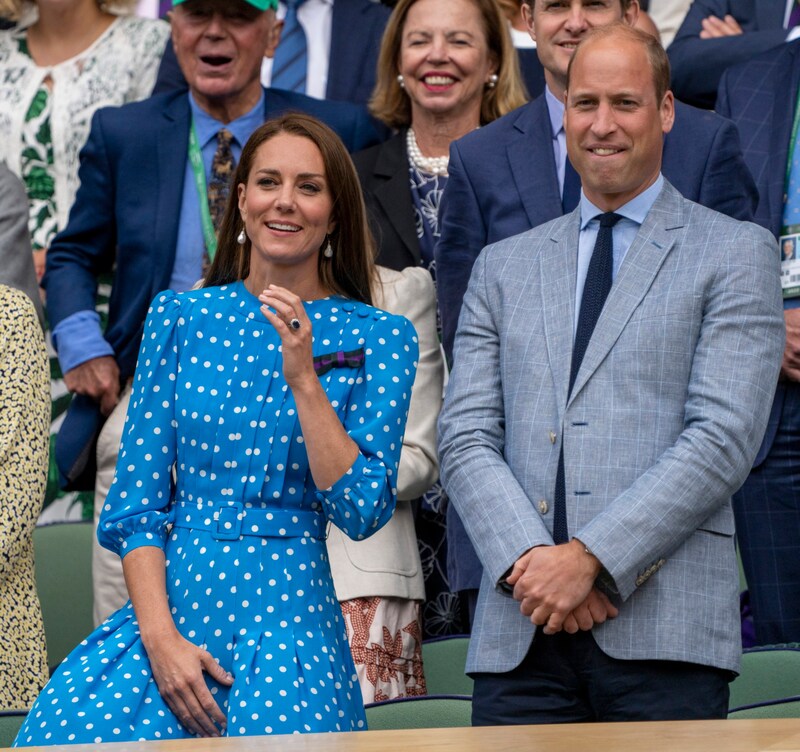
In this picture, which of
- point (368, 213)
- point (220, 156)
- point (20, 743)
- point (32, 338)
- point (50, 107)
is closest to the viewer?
point (20, 743)

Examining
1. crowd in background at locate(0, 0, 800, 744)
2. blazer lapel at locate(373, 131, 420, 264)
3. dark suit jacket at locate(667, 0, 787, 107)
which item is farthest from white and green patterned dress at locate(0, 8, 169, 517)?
dark suit jacket at locate(667, 0, 787, 107)

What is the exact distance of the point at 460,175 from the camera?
168 inches

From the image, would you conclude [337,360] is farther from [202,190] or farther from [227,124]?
[227,124]

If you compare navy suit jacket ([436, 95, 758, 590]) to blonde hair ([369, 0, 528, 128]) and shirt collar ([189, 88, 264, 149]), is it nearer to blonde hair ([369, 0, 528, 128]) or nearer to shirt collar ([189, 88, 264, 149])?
blonde hair ([369, 0, 528, 128])

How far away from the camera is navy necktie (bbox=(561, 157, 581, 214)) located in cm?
423

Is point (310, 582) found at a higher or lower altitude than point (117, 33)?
→ lower

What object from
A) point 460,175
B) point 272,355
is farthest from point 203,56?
point 272,355

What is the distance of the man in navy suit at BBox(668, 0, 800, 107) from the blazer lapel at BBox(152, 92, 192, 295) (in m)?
1.67

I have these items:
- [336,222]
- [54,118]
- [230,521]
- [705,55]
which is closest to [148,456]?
[230,521]

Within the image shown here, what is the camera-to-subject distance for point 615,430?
3250mm

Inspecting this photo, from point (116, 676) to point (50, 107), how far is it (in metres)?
2.94

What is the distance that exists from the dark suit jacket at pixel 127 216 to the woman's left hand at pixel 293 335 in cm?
188

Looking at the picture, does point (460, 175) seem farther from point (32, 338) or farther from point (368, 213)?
point (32, 338)

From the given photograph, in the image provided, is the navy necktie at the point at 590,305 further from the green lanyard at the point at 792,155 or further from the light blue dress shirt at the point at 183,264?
the light blue dress shirt at the point at 183,264
